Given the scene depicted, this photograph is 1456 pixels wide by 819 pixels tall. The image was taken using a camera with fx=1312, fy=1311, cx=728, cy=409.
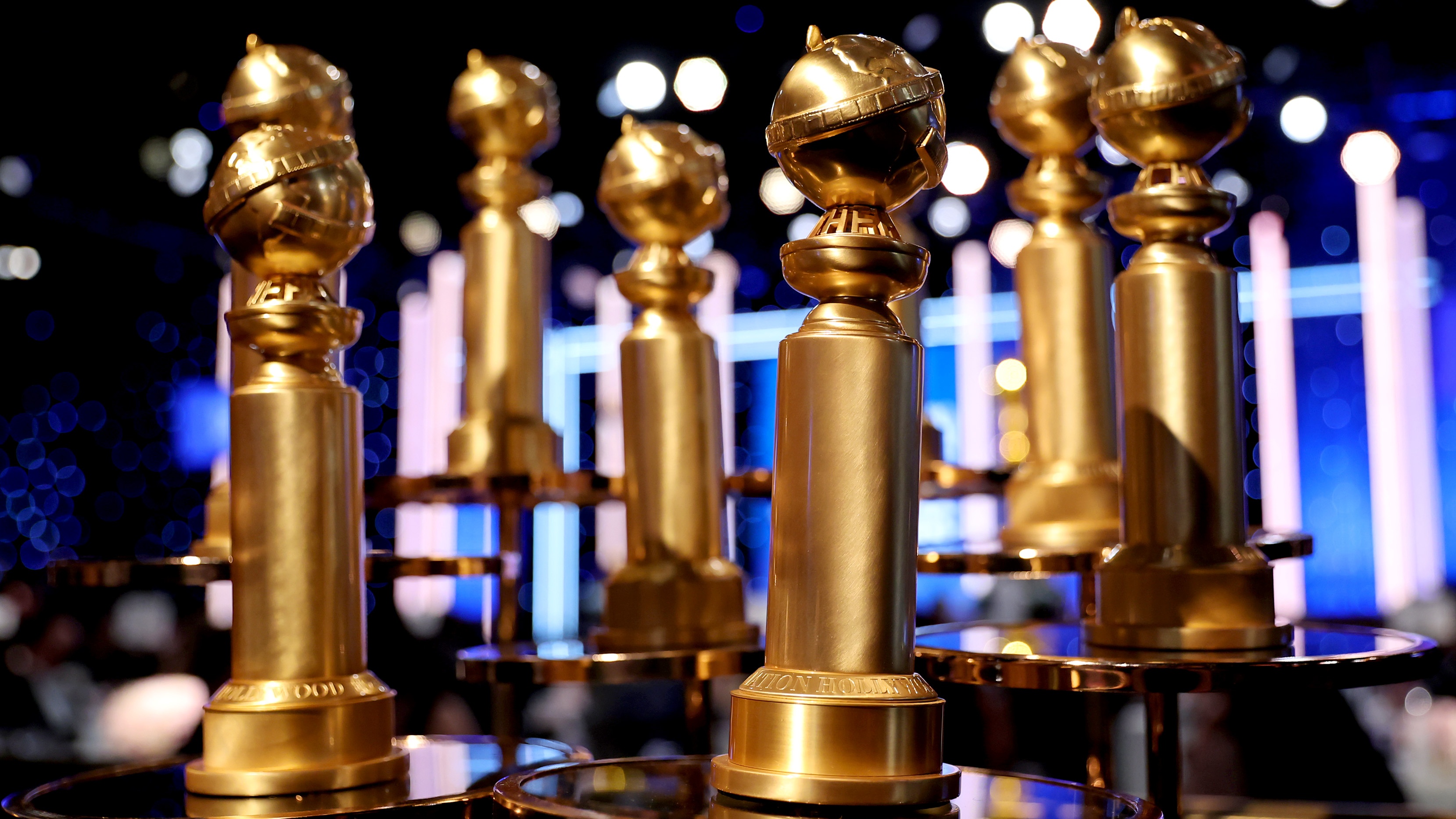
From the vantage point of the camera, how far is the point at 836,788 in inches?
26.7

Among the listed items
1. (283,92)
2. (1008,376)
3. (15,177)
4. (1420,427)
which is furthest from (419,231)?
(283,92)

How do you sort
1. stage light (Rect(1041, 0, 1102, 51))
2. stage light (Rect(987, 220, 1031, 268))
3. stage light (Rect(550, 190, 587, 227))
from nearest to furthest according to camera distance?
1. stage light (Rect(1041, 0, 1102, 51))
2. stage light (Rect(550, 190, 587, 227))
3. stage light (Rect(987, 220, 1031, 268))

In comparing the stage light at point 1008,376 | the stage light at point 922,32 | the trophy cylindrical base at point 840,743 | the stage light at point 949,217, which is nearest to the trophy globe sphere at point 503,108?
the trophy cylindrical base at point 840,743

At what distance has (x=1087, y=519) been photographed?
126cm

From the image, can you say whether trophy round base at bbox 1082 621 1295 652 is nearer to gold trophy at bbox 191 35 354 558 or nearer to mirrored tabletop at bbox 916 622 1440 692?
mirrored tabletop at bbox 916 622 1440 692

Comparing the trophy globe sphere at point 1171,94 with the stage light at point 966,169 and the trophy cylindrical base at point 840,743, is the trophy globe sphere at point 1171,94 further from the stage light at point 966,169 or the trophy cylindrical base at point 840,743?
the stage light at point 966,169

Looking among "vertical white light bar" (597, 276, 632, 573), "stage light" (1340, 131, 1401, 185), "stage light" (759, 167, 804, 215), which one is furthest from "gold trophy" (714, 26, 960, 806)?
"stage light" (1340, 131, 1401, 185)

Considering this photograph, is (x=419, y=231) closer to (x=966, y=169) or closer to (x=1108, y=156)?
Answer: (x=966, y=169)

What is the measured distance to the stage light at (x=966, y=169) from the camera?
4.92 m

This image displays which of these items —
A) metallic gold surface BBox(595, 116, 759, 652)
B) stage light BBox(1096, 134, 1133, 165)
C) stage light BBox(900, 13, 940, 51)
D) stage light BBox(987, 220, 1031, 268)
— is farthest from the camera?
stage light BBox(987, 220, 1031, 268)

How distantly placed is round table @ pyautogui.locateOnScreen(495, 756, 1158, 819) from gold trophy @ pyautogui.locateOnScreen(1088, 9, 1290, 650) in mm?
189

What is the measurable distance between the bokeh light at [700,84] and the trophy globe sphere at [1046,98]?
9.23 feet

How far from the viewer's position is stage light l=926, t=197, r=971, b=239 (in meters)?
5.47

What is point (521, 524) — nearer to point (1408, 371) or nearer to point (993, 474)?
point (993, 474)
